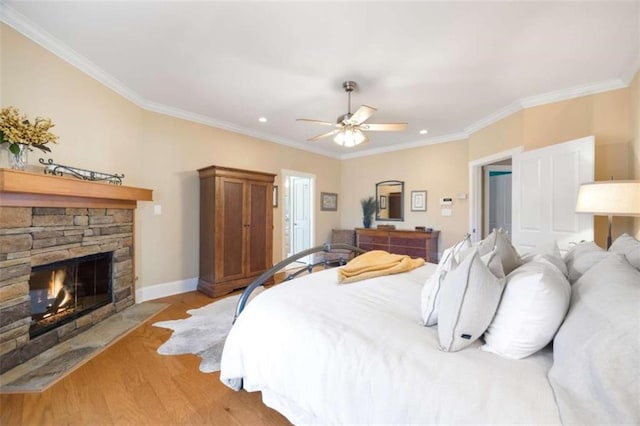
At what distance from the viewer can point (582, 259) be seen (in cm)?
135

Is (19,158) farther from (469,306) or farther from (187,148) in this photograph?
(469,306)

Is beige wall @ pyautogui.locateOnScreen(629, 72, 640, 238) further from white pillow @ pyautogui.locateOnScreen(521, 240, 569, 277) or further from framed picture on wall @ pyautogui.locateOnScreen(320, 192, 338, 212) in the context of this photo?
framed picture on wall @ pyautogui.locateOnScreen(320, 192, 338, 212)

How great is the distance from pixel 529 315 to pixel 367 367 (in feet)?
1.97

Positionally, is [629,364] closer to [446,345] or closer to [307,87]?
[446,345]

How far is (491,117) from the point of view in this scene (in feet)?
12.5

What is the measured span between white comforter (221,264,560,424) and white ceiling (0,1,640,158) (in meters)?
1.95

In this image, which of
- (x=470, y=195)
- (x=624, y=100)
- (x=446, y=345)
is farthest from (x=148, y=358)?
(x=624, y=100)

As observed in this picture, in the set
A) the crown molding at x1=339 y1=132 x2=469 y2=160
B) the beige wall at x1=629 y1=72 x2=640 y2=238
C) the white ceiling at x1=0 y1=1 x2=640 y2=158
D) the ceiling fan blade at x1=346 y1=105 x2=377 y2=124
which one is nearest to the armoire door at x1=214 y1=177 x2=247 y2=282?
the white ceiling at x1=0 y1=1 x2=640 y2=158

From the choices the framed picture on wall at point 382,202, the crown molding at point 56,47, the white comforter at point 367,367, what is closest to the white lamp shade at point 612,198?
the white comforter at point 367,367

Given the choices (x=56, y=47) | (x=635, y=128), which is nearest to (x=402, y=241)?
(x=635, y=128)

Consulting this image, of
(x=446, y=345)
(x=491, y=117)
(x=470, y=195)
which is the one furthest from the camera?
(x=470, y=195)

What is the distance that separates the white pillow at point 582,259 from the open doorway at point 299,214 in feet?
14.9

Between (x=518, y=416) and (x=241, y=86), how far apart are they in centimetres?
332

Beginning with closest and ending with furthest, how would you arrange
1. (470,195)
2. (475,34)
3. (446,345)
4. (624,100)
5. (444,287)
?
(446,345) < (444,287) < (475,34) < (624,100) < (470,195)
